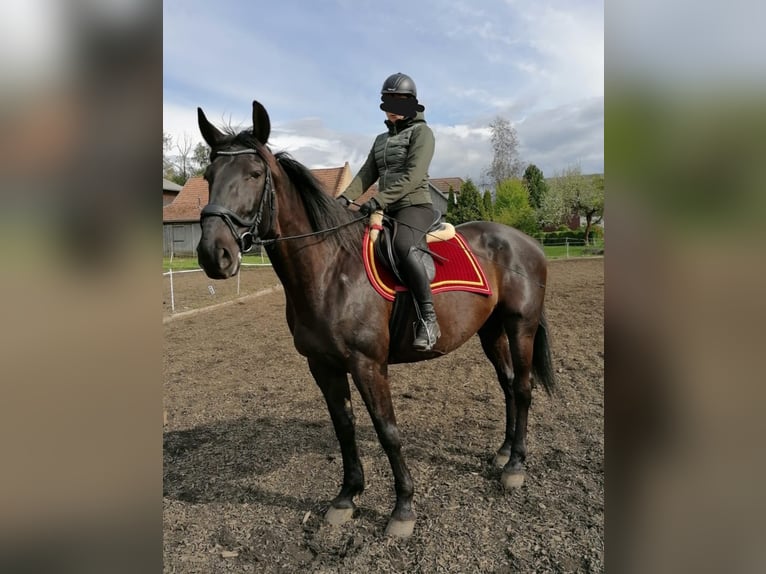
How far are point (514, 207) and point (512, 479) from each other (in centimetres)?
4098

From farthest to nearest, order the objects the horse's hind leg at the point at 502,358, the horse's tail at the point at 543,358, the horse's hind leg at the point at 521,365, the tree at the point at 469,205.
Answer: the tree at the point at 469,205, the horse's tail at the point at 543,358, the horse's hind leg at the point at 502,358, the horse's hind leg at the point at 521,365

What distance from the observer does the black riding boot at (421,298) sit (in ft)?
10.4

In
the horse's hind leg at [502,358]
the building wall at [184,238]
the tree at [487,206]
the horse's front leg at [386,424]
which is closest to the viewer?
the horse's front leg at [386,424]

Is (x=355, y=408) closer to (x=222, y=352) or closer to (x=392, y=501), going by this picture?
(x=392, y=501)

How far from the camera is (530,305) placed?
13.2ft

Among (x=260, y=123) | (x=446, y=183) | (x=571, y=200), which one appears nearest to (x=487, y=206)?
(x=446, y=183)

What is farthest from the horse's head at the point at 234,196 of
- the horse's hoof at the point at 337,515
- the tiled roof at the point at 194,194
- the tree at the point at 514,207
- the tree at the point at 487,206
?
Result: the tree at the point at 514,207

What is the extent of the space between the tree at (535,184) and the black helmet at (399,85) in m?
52.0

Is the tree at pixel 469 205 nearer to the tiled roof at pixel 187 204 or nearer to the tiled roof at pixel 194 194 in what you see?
the tiled roof at pixel 194 194

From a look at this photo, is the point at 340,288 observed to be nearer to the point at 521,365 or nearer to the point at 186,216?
the point at 521,365

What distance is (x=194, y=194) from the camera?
38.0 m

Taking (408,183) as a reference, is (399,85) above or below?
above
